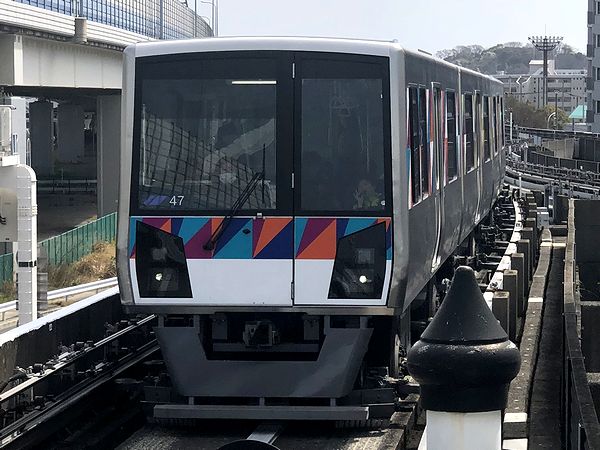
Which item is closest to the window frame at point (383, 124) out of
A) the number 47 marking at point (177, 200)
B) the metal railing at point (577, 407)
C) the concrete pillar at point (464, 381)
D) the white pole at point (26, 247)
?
the number 47 marking at point (177, 200)

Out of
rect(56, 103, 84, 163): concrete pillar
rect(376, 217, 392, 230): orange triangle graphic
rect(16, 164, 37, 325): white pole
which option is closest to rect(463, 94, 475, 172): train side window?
rect(376, 217, 392, 230): orange triangle graphic

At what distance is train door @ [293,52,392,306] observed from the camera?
9.90 m

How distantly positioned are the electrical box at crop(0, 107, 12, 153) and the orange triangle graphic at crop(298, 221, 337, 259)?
39.1ft

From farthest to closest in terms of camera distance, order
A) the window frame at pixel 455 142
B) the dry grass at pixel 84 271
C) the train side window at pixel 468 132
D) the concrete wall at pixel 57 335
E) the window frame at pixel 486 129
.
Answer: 1. the dry grass at pixel 84 271
2. the window frame at pixel 486 129
3. the train side window at pixel 468 132
4. the window frame at pixel 455 142
5. the concrete wall at pixel 57 335

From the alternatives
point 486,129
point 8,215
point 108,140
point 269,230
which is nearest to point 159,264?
point 269,230

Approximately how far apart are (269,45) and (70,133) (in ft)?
262

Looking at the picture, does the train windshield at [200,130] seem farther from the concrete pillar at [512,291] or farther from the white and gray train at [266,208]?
the concrete pillar at [512,291]

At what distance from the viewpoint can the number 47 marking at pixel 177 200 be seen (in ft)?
33.0

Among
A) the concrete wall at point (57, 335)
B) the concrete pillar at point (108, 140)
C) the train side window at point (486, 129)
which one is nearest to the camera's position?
the concrete wall at point (57, 335)

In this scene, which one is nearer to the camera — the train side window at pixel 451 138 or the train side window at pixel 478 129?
the train side window at pixel 451 138

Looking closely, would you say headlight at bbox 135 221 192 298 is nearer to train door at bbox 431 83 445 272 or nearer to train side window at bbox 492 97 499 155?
train door at bbox 431 83 445 272

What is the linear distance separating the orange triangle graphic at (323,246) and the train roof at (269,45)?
125 centimetres

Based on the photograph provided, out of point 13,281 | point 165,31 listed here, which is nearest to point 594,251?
point 13,281

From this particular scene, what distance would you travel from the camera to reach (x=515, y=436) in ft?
27.8
